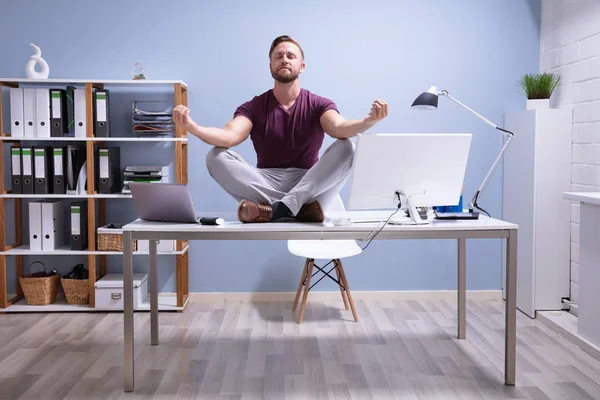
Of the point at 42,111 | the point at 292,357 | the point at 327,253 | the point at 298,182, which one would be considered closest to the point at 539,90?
the point at 327,253

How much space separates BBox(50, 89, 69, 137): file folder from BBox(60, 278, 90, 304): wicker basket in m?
0.98

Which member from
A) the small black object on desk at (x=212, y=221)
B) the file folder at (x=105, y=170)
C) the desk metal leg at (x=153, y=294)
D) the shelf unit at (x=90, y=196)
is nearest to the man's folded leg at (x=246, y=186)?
the small black object on desk at (x=212, y=221)

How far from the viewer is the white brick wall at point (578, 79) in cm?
380

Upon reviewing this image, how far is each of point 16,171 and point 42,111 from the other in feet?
1.42

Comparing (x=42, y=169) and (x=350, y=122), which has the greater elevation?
(x=350, y=122)

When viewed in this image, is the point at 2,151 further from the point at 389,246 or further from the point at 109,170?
the point at 389,246

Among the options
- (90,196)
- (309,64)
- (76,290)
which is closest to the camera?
(90,196)

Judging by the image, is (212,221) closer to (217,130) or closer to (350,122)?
(217,130)

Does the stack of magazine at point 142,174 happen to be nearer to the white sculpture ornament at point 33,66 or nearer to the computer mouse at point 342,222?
the white sculpture ornament at point 33,66

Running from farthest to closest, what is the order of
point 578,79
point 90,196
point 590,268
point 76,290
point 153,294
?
point 76,290 < point 90,196 < point 578,79 < point 153,294 < point 590,268

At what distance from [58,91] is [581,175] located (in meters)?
3.36

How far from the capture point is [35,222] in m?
4.22

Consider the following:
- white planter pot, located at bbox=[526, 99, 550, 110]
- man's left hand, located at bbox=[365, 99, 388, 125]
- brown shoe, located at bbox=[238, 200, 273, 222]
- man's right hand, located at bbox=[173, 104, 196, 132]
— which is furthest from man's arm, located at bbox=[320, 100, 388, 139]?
white planter pot, located at bbox=[526, 99, 550, 110]

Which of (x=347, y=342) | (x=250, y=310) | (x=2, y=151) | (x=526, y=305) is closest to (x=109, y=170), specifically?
(x=2, y=151)
